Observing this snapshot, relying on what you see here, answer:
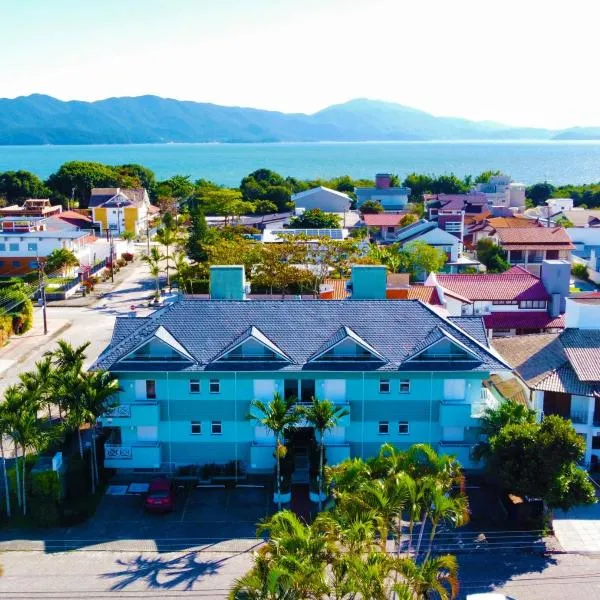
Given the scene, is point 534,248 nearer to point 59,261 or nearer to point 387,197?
point 59,261

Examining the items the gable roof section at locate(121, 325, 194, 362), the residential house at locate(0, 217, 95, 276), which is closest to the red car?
the gable roof section at locate(121, 325, 194, 362)

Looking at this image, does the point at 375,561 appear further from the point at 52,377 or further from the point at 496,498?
the point at 52,377

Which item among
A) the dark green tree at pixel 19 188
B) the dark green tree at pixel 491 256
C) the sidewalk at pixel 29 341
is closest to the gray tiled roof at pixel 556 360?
the sidewalk at pixel 29 341

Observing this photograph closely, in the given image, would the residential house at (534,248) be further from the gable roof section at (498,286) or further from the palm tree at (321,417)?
the palm tree at (321,417)

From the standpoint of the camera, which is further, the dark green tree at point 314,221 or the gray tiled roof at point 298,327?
the dark green tree at point 314,221

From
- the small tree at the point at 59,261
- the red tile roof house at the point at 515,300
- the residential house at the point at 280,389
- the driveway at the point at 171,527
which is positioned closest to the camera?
the driveway at the point at 171,527

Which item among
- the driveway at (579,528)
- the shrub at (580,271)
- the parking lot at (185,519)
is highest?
the shrub at (580,271)

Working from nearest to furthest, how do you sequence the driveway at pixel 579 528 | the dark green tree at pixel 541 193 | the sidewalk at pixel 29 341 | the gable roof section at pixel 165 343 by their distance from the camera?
the driveway at pixel 579 528 → the gable roof section at pixel 165 343 → the sidewalk at pixel 29 341 → the dark green tree at pixel 541 193
